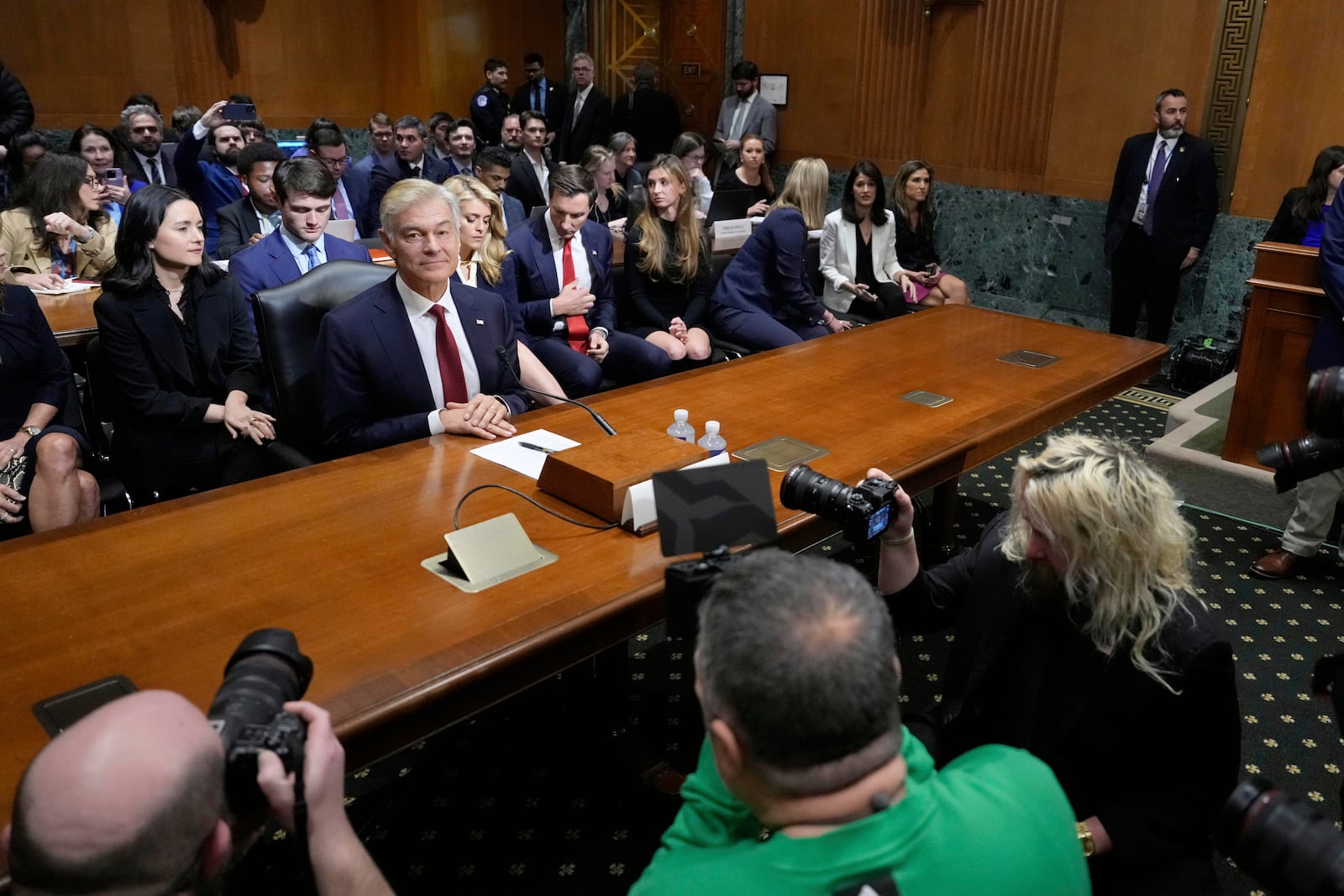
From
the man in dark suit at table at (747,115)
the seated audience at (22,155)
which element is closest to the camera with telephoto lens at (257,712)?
the seated audience at (22,155)

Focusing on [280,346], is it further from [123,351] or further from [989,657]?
[989,657]

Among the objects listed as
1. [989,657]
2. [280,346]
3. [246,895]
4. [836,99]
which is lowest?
[246,895]

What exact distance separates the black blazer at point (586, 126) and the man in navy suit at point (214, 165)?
3.24 m

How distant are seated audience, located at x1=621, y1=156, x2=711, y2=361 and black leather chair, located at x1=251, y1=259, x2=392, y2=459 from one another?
1628mm

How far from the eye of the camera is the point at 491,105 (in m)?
8.53

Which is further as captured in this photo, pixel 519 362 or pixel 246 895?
pixel 519 362

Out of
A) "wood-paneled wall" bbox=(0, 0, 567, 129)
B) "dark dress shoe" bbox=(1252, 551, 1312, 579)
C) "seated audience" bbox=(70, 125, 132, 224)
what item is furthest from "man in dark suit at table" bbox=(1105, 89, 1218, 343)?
"wood-paneled wall" bbox=(0, 0, 567, 129)

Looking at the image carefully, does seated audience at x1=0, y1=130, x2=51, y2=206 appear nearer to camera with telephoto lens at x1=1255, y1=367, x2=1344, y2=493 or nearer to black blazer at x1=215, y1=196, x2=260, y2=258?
black blazer at x1=215, y1=196, x2=260, y2=258

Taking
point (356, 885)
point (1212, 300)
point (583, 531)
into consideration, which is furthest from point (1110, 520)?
point (1212, 300)

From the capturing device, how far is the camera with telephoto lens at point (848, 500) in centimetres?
178

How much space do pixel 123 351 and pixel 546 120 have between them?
6.25 metres

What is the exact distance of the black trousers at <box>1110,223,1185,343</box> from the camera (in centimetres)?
582

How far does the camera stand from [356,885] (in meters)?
1.14

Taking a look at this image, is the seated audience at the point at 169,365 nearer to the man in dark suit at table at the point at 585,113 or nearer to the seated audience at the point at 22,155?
the seated audience at the point at 22,155
